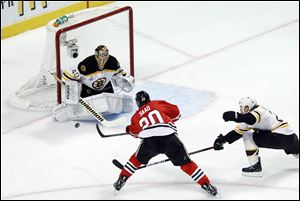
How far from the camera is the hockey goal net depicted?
7.50 m

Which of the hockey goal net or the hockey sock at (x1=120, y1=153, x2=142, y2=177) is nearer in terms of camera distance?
the hockey sock at (x1=120, y1=153, x2=142, y2=177)

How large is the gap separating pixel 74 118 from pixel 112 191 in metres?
0.94

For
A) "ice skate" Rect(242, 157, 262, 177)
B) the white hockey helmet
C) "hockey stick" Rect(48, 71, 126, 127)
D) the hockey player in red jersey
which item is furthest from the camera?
"hockey stick" Rect(48, 71, 126, 127)

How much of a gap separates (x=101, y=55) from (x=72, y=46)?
0.77ft

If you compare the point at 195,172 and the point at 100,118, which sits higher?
the point at 195,172

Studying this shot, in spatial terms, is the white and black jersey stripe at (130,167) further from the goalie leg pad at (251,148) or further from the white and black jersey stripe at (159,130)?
the goalie leg pad at (251,148)

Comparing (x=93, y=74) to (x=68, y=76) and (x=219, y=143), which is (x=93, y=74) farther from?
(x=219, y=143)

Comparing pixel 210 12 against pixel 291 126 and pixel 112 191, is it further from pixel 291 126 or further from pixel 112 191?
pixel 112 191

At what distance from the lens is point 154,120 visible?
21.4 ft

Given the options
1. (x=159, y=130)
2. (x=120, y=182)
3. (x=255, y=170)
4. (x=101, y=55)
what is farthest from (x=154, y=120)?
(x=101, y=55)

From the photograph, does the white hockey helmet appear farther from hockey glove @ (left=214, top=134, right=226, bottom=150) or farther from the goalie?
the goalie

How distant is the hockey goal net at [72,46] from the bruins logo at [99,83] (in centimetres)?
22

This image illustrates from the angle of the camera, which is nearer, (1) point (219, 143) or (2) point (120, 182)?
(2) point (120, 182)

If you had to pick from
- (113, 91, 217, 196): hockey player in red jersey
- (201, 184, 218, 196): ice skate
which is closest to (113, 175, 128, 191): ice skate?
(113, 91, 217, 196): hockey player in red jersey
